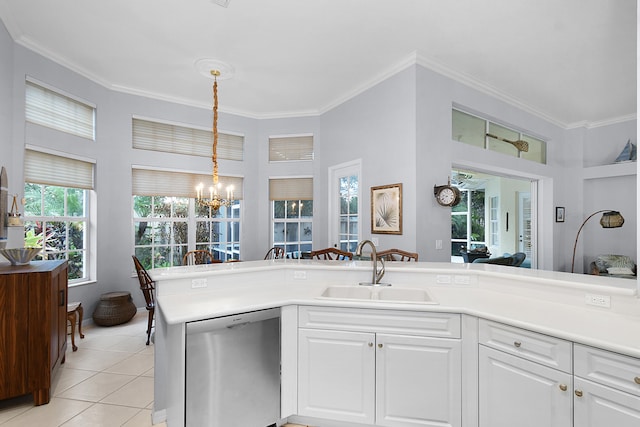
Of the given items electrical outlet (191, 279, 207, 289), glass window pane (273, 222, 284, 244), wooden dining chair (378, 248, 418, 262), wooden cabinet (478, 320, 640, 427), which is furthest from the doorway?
electrical outlet (191, 279, 207, 289)

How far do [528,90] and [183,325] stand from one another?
17.1ft

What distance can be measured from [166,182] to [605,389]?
5161 mm

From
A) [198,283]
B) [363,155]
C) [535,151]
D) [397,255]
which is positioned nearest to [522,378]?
[198,283]

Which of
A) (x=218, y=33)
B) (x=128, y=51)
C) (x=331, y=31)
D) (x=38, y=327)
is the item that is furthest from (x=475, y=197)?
(x=38, y=327)

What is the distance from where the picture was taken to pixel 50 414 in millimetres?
2242

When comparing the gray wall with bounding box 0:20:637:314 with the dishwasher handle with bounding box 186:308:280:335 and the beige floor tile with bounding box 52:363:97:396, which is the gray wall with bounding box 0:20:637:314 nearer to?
the beige floor tile with bounding box 52:363:97:396

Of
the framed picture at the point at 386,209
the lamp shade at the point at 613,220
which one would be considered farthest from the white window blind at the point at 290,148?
the lamp shade at the point at 613,220

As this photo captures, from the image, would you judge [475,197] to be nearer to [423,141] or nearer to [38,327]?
[423,141]

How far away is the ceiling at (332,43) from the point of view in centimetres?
290

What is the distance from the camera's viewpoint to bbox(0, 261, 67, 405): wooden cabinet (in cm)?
222

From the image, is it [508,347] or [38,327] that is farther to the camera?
[38,327]

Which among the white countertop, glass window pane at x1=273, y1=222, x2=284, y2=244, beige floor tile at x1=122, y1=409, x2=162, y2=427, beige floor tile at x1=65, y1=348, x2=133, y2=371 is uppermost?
glass window pane at x1=273, y1=222, x2=284, y2=244

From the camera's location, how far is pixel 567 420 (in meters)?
1.47

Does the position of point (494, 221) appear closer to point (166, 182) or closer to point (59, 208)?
point (166, 182)
